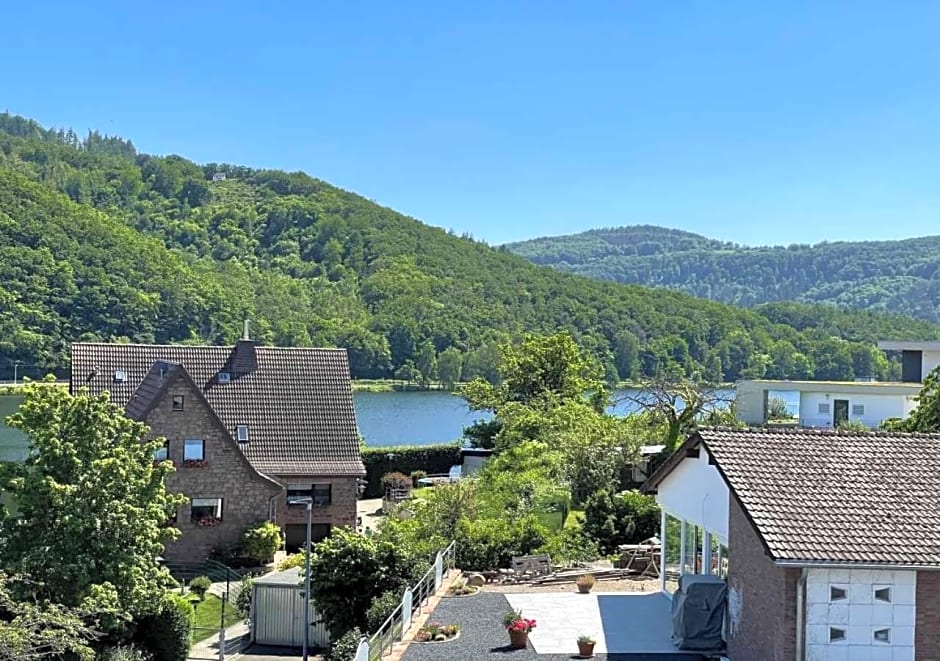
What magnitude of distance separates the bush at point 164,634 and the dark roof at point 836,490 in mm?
12306

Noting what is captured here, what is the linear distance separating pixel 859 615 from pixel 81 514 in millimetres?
15559

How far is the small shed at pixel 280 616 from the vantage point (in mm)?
24609

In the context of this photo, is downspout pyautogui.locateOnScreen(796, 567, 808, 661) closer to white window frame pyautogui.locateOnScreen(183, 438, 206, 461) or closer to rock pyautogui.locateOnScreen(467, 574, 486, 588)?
rock pyautogui.locateOnScreen(467, 574, 486, 588)

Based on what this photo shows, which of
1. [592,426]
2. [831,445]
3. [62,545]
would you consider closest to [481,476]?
[592,426]

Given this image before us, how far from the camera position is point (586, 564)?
26391 millimetres

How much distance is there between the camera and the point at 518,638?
1662 cm

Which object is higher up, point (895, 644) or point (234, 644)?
point (895, 644)

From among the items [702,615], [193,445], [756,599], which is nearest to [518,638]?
[702,615]

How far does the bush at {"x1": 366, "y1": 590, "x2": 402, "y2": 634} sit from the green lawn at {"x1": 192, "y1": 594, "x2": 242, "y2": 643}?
6.86 m

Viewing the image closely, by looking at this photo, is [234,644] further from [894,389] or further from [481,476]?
[894,389]

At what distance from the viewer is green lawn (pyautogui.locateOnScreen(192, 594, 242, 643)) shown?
25.9 meters

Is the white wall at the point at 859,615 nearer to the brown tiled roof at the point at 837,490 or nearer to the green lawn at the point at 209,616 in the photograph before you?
the brown tiled roof at the point at 837,490

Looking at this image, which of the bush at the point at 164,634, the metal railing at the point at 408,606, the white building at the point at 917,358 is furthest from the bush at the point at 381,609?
the white building at the point at 917,358

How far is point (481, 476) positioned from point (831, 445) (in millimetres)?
23181
